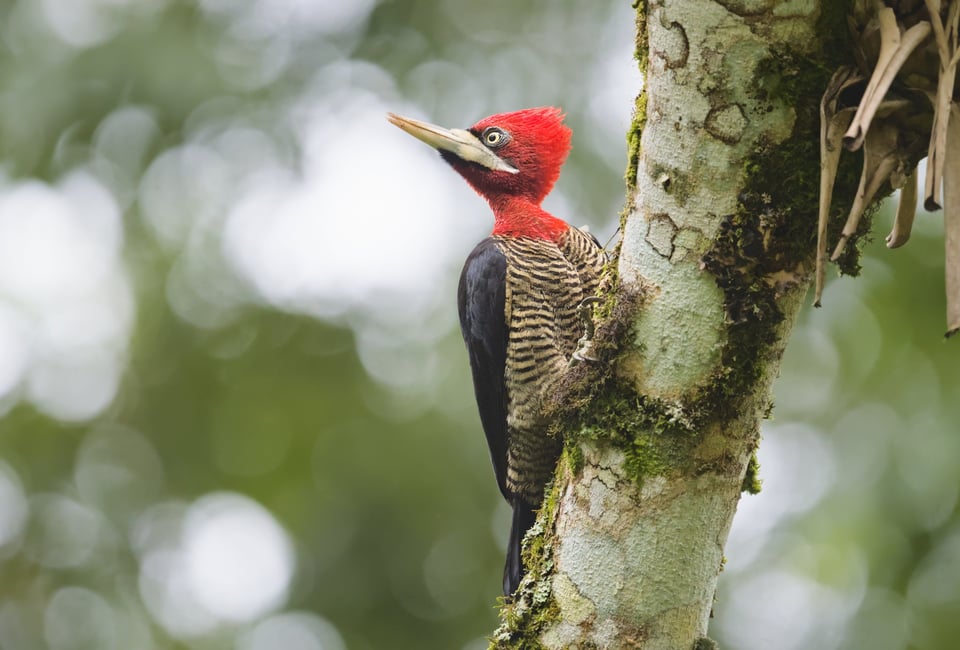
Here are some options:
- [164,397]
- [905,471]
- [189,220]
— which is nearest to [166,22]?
[189,220]

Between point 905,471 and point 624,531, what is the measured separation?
4077 millimetres

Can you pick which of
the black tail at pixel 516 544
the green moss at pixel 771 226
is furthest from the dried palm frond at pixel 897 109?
the black tail at pixel 516 544

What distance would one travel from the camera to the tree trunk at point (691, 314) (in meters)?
2.21

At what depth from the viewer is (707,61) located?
222cm

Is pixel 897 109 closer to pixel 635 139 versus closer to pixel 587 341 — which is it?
pixel 635 139

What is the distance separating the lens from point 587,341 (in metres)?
2.64

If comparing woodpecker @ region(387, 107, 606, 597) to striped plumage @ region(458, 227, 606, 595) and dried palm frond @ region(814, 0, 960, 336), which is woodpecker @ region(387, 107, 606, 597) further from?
dried palm frond @ region(814, 0, 960, 336)

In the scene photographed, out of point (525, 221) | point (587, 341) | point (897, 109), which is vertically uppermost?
point (525, 221)

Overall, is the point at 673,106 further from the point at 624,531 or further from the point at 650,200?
the point at 624,531

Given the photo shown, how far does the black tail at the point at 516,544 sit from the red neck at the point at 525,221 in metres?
1.07

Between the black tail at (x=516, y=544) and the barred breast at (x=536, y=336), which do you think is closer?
the black tail at (x=516, y=544)

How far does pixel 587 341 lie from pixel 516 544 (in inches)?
57.9

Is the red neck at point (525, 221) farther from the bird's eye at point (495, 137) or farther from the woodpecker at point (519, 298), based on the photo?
the bird's eye at point (495, 137)

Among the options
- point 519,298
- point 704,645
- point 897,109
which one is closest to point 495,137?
point 519,298
